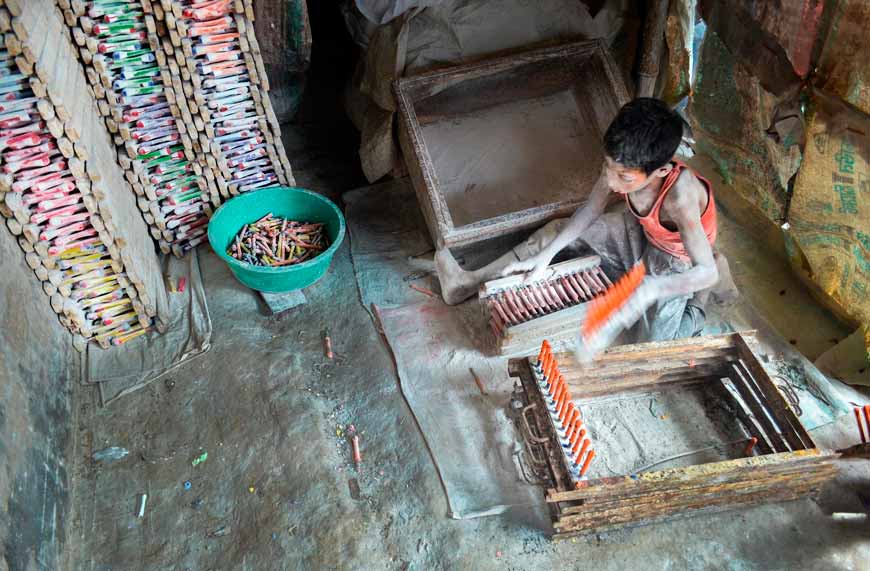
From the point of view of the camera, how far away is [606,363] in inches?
146

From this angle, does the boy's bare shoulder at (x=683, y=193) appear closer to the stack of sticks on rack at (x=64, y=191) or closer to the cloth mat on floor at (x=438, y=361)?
the cloth mat on floor at (x=438, y=361)

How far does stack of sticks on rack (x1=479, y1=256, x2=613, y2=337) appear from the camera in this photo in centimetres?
420

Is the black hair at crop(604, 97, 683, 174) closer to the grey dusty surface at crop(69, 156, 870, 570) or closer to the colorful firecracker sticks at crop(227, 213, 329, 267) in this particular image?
the grey dusty surface at crop(69, 156, 870, 570)

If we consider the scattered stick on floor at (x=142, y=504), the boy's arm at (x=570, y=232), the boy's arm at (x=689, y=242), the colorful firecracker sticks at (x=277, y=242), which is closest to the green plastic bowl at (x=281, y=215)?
the colorful firecracker sticks at (x=277, y=242)

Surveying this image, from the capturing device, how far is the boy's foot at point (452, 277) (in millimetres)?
4461

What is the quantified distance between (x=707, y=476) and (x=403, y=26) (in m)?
3.37

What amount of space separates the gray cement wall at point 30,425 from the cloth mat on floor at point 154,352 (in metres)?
0.22

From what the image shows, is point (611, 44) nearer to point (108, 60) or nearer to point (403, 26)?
point (403, 26)

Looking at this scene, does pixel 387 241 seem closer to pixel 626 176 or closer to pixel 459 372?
pixel 459 372

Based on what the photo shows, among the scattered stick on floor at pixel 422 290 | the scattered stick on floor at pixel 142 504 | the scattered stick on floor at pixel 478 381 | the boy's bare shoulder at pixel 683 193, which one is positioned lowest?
the scattered stick on floor at pixel 478 381

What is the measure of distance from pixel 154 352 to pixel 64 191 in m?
1.17

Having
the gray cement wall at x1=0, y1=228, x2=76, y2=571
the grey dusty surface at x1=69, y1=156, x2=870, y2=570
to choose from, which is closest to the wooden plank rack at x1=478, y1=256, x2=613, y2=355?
the grey dusty surface at x1=69, y1=156, x2=870, y2=570

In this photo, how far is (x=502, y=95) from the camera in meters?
5.07

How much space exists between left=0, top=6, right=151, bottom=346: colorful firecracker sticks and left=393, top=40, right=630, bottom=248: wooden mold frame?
2.00m
